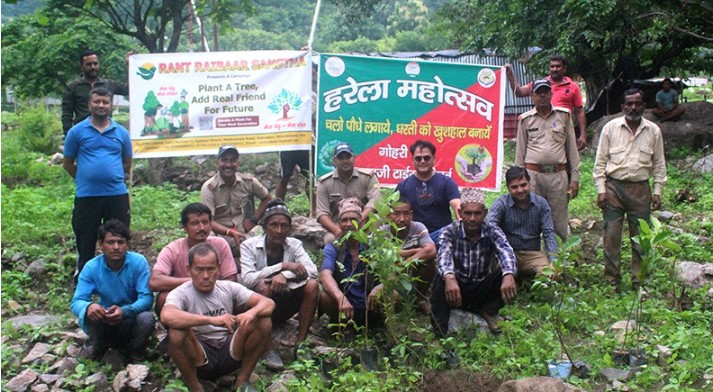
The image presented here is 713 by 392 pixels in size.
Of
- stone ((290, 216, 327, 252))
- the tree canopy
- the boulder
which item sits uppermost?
the tree canopy

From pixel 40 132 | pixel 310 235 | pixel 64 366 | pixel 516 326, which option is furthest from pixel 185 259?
pixel 40 132

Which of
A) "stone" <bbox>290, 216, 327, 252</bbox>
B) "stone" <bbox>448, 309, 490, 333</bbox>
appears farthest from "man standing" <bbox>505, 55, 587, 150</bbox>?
"stone" <bbox>448, 309, 490, 333</bbox>

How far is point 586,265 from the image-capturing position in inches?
287

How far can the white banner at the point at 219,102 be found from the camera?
7730mm

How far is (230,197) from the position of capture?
6.89 meters

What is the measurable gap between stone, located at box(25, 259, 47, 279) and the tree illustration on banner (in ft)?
9.23

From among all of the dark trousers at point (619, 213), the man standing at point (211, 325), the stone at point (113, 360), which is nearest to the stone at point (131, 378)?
the stone at point (113, 360)

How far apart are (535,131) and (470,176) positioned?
103 cm

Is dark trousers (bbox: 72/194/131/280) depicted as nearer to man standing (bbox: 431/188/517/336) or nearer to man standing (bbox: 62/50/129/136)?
man standing (bbox: 62/50/129/136)

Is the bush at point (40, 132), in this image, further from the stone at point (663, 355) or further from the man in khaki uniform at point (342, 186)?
the stone at point (663, 355)

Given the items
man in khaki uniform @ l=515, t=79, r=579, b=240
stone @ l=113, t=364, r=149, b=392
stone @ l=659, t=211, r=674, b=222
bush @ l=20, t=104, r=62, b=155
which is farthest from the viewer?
bush @ l=20, t=104, r=62, b=155

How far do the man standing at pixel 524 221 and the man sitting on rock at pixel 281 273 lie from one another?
1640 mm

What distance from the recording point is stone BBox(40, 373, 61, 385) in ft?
16.9

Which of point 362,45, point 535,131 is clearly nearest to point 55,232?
point 535,131
